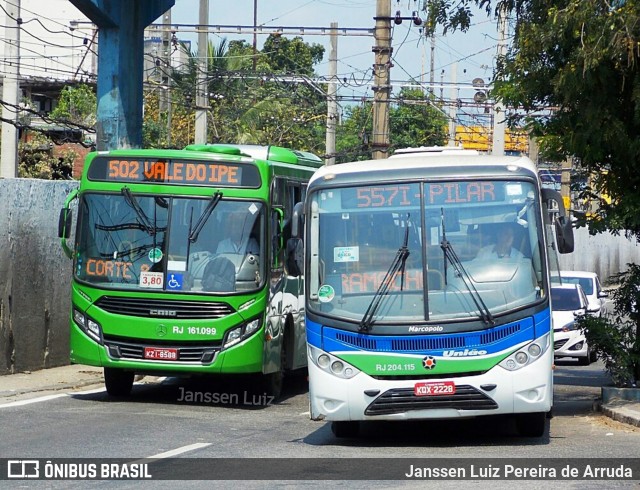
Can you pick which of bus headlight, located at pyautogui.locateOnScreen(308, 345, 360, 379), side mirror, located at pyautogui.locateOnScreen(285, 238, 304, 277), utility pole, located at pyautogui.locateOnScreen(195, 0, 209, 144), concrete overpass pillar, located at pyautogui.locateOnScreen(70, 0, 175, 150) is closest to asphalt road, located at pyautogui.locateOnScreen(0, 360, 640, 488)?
bus headlight, located at pyautogui.locateOnScreen(308, 345, 360, 379)

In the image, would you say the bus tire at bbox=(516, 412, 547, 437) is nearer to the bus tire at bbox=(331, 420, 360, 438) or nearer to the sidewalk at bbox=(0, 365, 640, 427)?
the sidewalk at bbox=(0, 365, 640, 427)

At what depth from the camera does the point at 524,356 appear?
432 inches

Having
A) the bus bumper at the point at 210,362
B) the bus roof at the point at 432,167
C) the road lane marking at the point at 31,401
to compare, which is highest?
the bus roof at the point at 432,167

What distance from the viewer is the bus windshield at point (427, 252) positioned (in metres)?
11.2

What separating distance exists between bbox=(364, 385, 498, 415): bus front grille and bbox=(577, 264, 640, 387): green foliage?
4.48 m

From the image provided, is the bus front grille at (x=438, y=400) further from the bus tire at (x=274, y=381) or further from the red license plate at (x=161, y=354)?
the bus tire at (x=274, y=381)

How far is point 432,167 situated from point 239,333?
12.5 feet

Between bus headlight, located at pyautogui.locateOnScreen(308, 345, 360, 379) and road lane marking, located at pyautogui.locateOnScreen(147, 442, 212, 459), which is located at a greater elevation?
bus headlight, located at pyautogui.locateOnScreen(308, 345, 360, 379)

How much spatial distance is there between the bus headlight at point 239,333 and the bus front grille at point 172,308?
0.74ft

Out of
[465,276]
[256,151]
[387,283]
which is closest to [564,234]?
[465,276]

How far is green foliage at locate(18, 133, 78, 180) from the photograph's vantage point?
3863 centimetres

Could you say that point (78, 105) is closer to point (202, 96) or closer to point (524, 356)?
point (202, 96)

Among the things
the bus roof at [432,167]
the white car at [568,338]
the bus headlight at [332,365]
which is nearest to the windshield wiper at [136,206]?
the bus roof at [432,167]

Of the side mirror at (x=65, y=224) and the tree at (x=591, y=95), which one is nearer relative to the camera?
the tree at (x=591, y=95)
